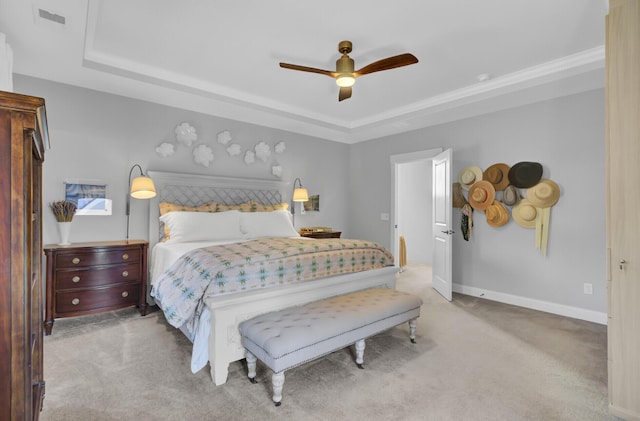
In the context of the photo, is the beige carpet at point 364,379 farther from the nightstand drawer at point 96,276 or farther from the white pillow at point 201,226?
the white pillow at point 201,226

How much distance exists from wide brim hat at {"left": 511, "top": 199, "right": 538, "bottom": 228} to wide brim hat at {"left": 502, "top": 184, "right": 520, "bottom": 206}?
74 mm

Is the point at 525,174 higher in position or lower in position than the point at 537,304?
higher

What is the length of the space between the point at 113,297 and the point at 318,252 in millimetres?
2220

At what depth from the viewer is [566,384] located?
7.36ft

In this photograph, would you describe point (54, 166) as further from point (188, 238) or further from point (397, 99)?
point (397, 99)

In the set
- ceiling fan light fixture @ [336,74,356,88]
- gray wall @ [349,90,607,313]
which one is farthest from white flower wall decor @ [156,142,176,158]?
gray wall @ [349,90,607,313]

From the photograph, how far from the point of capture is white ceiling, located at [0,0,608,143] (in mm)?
2504

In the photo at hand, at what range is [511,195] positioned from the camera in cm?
400

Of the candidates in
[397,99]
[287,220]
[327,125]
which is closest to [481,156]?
[397,99]

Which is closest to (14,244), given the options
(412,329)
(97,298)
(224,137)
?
(97,298)

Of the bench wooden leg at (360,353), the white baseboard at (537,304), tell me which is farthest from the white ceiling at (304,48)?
the bench wooden leg at (360,353)

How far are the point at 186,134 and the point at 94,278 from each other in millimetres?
2012

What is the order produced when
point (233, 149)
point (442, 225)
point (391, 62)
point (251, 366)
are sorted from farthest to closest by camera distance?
1. point (233, 149)
2. point (442, 225)
3. point (391, 62)
4. point (251, 366)

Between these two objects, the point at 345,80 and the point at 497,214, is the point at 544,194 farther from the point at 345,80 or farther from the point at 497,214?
the point at 345,80
